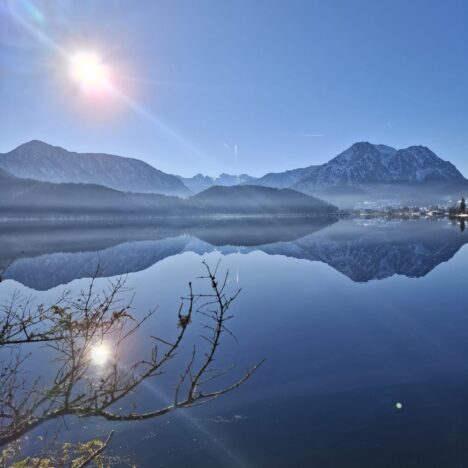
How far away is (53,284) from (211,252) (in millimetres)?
33419

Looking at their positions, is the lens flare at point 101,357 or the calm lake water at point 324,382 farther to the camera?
the lens flare at point 101,357

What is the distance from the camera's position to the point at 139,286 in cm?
3994

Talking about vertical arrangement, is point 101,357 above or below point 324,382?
above

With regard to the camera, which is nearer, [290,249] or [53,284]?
[53,284]

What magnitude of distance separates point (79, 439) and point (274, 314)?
17.6 meters

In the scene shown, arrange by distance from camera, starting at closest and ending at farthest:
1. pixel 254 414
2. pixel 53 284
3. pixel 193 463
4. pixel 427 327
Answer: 1. pixel 193 463
2. pixel 254 414
3. pixel 427 327
4. pixel 53 284

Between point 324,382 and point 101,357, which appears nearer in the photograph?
point 324,382

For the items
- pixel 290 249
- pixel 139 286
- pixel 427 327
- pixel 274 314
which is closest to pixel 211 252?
pixel 290 249

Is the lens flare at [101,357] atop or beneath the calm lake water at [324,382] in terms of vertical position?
atop

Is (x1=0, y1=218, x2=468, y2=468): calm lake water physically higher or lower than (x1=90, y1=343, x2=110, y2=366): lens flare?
lower

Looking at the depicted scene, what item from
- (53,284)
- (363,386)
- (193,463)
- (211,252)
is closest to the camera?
(193,463)

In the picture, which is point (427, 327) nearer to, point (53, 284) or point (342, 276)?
point (342, 276)

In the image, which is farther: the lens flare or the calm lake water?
the lens flare

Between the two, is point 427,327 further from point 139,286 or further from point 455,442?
point 139,286
